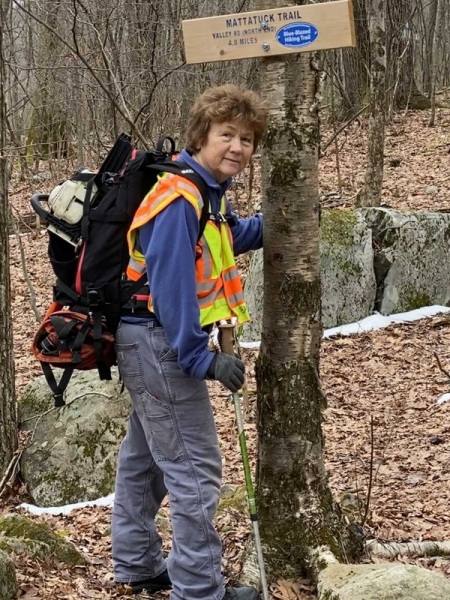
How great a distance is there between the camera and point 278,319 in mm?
3561

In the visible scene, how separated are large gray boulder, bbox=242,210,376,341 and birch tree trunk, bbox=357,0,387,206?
2.63 metres

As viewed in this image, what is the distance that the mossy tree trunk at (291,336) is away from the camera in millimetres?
3418

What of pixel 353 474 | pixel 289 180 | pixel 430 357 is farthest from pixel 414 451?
pixel 289 180

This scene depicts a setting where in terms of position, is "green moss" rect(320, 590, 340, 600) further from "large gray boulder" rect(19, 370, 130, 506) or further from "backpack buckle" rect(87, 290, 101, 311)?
"large gray boulder" rect(19, 370, 130, 506)

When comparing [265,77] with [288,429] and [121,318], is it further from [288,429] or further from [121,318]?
[288,429]

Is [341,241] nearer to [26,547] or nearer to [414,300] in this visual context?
[414,300]

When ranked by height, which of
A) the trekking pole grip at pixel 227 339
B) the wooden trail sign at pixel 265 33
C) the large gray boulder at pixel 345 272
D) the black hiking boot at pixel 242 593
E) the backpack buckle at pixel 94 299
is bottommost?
the black hiking boot at pixel 242 593

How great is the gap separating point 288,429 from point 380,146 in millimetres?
9080

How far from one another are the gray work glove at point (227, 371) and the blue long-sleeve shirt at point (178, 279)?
30 mm

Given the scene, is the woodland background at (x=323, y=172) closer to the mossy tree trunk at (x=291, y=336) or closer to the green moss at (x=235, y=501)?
the green moss at (x=235, y=501)

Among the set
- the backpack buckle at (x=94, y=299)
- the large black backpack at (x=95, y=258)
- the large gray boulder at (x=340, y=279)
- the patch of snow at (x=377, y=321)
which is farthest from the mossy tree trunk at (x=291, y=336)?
the large gray boulder at (x=340, y=279)

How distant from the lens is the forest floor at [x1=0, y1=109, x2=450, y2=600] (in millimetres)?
4008

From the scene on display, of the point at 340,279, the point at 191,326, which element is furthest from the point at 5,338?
the point at 340,279

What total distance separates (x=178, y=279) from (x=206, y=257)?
266mm
